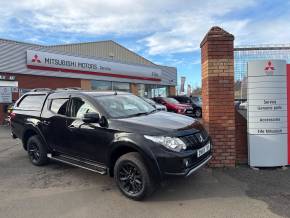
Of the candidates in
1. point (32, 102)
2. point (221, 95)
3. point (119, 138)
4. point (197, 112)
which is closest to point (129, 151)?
point (119, 138)

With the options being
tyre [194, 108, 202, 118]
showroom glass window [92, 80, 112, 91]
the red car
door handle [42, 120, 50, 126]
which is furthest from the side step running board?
showroom glass window [92, 80, 112, 91]

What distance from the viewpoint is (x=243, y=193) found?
191 inches

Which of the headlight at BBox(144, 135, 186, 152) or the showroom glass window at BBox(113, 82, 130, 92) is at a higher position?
the showroom glass window at BBox(113, 82, 130, 92)

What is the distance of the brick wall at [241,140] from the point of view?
6.51 meters

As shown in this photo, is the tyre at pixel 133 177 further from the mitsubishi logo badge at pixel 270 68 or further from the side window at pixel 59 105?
the mitsubishi logo badge at pixel 270 68

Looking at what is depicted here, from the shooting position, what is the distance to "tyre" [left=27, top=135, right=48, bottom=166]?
6.66m

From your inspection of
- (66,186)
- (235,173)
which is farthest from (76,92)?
(235,173)

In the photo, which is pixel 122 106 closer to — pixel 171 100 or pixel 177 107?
pixel 177 107

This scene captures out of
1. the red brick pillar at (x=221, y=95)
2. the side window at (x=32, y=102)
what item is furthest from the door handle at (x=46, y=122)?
the red brick pillar at (x=221, y=95)

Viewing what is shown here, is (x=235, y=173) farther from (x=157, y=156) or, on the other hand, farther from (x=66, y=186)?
(x=66, y=186)

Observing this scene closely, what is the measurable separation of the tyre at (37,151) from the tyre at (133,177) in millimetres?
2508

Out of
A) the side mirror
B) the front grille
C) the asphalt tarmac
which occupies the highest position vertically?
the side mirror

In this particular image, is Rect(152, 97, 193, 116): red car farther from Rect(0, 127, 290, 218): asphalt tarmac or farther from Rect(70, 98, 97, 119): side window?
Rect(70, 98, 97, 119): side window

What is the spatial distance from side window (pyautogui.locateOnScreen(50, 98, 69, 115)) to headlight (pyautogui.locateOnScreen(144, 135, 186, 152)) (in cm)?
235
